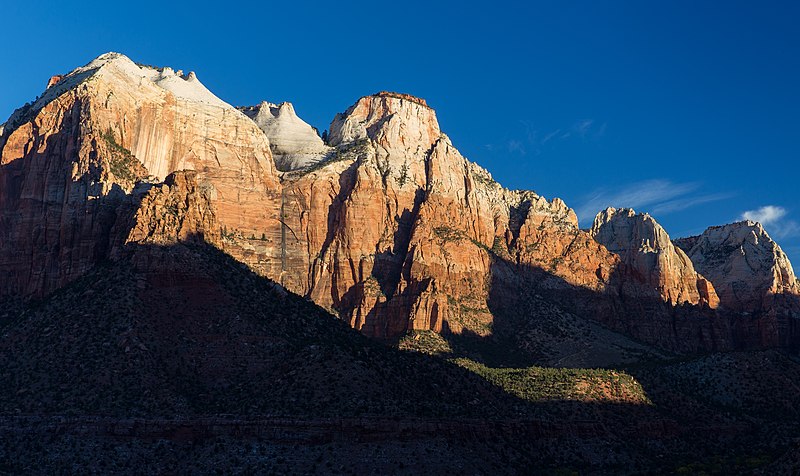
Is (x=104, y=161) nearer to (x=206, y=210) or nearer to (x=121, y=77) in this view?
(x=206, y=210)

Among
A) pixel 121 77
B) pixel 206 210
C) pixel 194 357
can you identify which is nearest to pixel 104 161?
pixel 206 210

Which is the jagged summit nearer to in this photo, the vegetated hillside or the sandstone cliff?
the sandstone cliff

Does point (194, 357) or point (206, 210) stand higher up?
point (206, 210)

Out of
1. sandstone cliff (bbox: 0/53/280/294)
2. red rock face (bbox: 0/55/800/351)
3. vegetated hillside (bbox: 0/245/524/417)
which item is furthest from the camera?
sandstone cliff (bbox: 0/53/280/294)

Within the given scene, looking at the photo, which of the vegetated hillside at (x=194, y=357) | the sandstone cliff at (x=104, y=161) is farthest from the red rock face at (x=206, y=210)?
the vegetated hillside at (x=194, y=357)

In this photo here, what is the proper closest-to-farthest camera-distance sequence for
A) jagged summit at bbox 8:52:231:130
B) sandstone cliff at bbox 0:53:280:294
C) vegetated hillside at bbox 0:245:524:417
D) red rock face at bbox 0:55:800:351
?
vegetated hillside at bbox 0:245:524:417, red rock face at bbox 0:55:800:351, sandstone cliff at bbox 0:53:280:294, jagged summit at bbox 8:52:231:130

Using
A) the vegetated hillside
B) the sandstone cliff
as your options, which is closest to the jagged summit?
the sandstone cliff

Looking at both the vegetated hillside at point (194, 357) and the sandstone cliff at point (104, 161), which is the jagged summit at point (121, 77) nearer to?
the sandstone cliff at point (104, 161)

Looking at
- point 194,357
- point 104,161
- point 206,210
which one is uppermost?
point 104,161

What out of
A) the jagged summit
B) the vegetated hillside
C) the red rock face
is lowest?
the vegetated hillside

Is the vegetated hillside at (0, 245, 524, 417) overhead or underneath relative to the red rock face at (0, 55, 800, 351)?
underneath

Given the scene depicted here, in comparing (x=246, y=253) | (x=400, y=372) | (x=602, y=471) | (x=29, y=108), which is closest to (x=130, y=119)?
(x=29, y=108)

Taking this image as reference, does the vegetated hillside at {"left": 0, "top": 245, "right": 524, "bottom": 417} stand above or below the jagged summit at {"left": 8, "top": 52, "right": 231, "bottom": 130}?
below

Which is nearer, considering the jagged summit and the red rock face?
the red rock face
